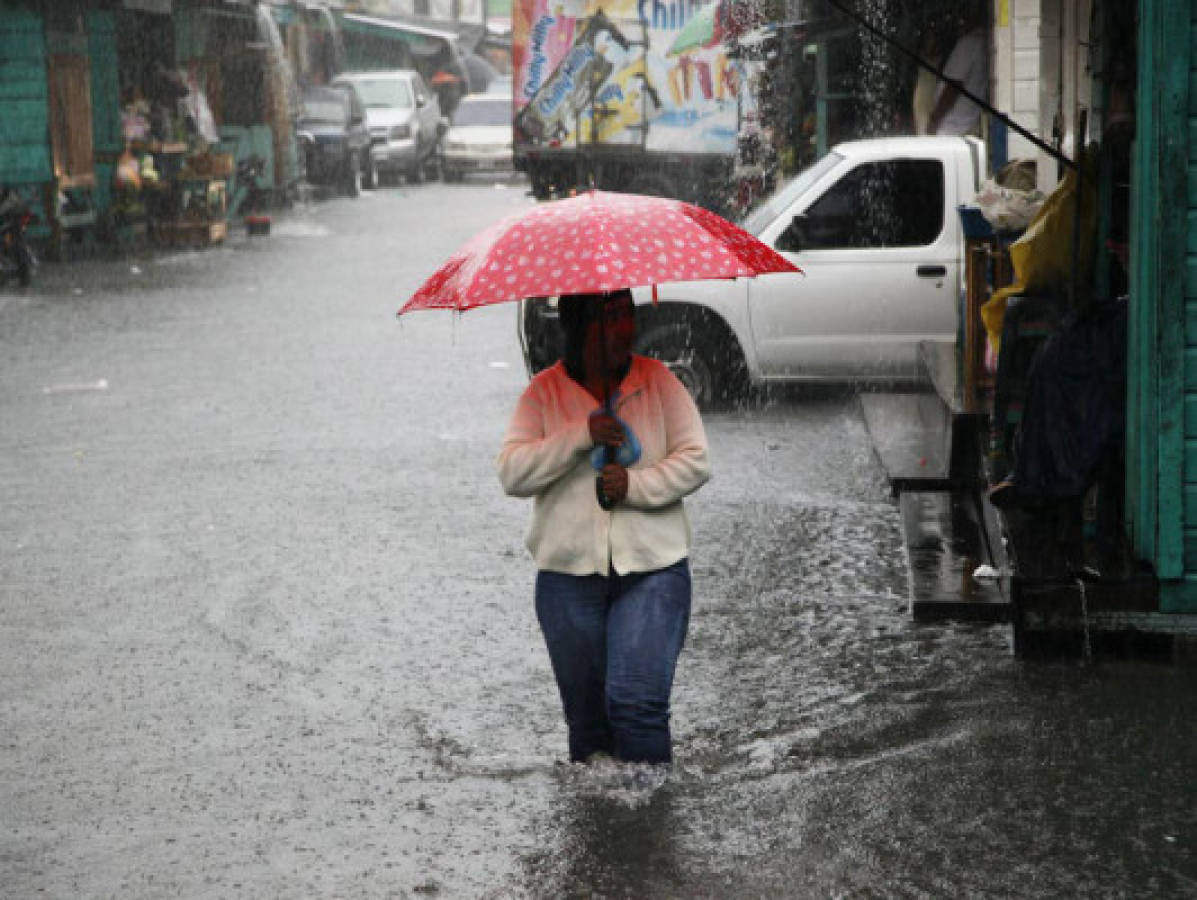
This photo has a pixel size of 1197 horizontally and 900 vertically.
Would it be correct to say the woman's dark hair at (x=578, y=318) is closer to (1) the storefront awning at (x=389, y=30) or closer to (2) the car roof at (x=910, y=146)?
(2) the car roof at (x=910, y=146)

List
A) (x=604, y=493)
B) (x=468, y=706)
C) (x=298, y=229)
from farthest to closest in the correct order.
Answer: (x=298, y=229), (x=468, y=706), (x=604, y=493)

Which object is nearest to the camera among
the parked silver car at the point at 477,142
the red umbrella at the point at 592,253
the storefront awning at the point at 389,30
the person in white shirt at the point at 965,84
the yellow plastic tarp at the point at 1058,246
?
the red umbrella at the point at 592,253

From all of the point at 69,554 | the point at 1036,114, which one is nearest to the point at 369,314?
the point at 1036,114

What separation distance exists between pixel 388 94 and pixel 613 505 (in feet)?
132

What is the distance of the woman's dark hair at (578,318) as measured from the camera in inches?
199

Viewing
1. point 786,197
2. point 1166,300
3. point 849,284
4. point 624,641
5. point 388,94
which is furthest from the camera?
point 388,94

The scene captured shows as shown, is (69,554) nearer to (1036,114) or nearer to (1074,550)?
(1074,550)

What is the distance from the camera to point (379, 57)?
57.2 meters

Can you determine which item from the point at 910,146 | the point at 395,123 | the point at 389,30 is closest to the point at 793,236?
the point at 910,146

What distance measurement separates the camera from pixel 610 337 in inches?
199

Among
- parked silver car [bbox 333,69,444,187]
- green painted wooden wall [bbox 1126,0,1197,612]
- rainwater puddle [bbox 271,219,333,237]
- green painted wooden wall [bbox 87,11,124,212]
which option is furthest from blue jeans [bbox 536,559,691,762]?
parked silver car [bbox 333,69,444,187]

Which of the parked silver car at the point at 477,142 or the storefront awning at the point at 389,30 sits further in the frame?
the storefront awning at the point at 389,30

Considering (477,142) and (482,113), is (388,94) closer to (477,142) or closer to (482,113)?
(477,142)

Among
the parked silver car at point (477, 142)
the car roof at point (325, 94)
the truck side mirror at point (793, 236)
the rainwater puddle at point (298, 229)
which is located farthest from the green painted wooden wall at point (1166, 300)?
the parked silver car at point (477, 142)
